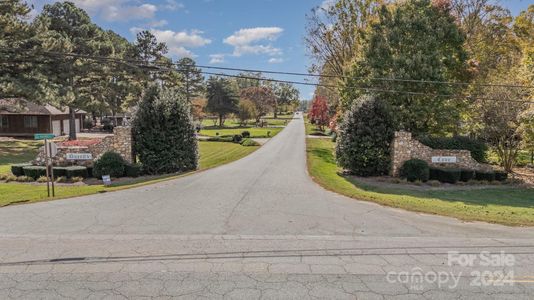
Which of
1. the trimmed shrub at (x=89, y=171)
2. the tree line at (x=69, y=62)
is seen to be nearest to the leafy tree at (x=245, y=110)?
the tree line at (x=69, y=62)

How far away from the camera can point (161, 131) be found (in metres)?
19.2

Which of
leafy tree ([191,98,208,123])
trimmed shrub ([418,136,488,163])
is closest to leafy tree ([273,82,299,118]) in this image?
leafy tree ([191,98,208,123])

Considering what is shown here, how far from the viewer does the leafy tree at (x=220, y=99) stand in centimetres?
7244

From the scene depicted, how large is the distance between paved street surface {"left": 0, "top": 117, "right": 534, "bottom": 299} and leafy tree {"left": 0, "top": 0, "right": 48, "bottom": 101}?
A: 57.9 ft

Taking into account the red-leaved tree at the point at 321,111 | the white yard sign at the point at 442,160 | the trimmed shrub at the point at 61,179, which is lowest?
the trimmed shrub at the point at 61,179

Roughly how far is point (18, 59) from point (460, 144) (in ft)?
104

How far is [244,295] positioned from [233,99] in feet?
226

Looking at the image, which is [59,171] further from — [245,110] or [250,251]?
[245,110]

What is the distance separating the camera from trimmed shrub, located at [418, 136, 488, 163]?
798 inches

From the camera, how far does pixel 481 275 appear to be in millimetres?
6105

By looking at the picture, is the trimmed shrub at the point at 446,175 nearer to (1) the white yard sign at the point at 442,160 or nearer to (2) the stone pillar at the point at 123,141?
(1) the white yard sign at the point at 442,160

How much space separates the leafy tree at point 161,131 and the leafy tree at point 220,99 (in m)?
52.9

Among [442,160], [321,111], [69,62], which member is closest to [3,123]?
[69,62]

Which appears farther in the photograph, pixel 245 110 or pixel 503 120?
pixel 245 110
